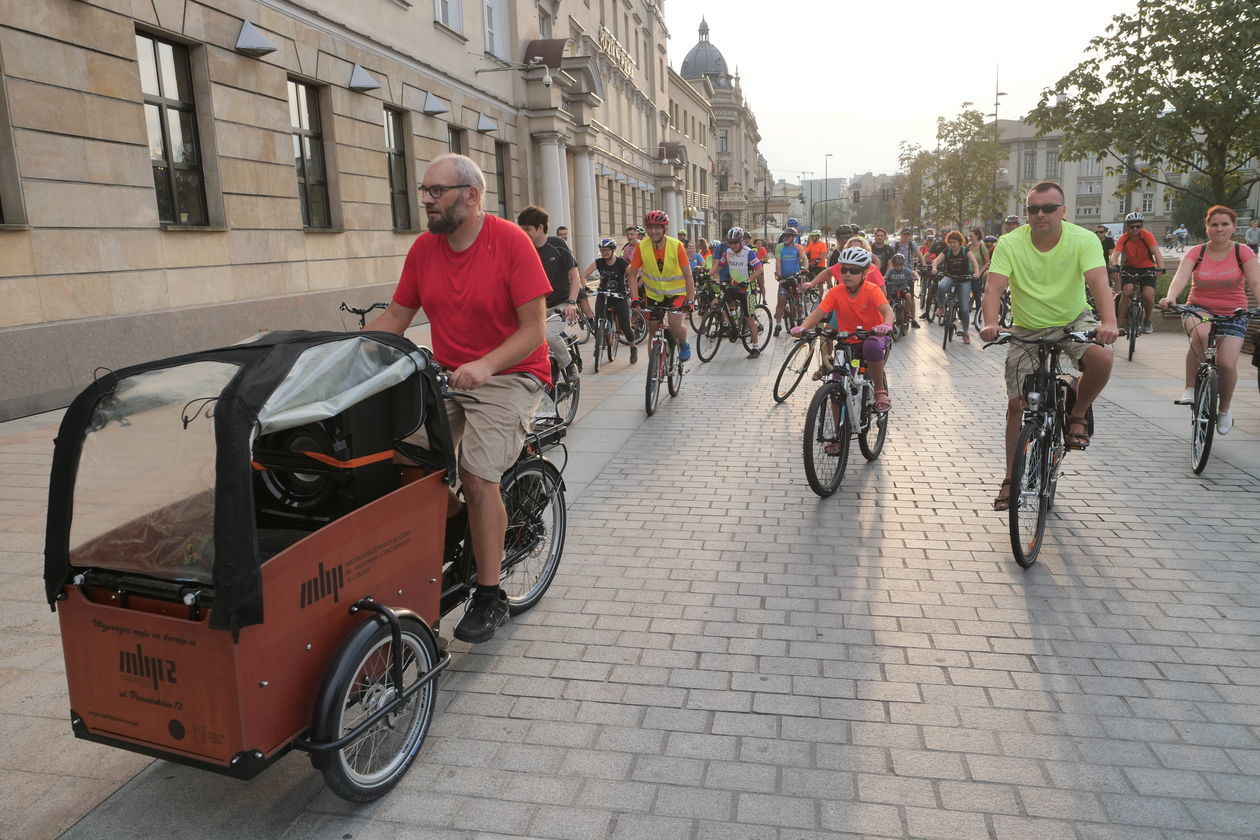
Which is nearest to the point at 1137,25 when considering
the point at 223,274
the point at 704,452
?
the point at 704,452

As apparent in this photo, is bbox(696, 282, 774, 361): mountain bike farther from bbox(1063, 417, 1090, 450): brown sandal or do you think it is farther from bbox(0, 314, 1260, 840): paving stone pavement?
bbox(1063, 417, 1090, 450): brown sandal

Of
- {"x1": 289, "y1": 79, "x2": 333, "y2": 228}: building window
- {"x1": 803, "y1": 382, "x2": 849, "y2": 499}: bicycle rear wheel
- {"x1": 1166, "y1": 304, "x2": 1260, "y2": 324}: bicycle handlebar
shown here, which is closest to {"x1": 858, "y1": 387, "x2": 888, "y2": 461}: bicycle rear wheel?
{"x1": 803, "y1": 382, "x2": 849, "y2": 499}: bicycle rear wheel

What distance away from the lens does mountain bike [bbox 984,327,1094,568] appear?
4.80 meters

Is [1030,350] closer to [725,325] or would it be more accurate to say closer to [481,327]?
[481,327]

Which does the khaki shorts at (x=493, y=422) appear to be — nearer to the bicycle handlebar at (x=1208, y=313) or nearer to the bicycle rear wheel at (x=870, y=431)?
the bicycle rear wheel at (x=870, y=431)

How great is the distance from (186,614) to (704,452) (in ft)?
18.2

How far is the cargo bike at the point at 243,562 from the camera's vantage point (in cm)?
244

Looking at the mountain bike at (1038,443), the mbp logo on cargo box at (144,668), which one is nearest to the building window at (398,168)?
the mountain bike at (1038,443)

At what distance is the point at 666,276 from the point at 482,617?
6.96 metres

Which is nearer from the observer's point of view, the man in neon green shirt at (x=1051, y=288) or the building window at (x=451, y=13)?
the man in neon green shirt at (x=1051, y=288)

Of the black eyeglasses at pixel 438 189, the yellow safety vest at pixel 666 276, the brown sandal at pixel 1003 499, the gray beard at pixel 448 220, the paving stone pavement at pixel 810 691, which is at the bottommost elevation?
the paving stone pavement at pixel 810 691

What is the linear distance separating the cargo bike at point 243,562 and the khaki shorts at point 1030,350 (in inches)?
150

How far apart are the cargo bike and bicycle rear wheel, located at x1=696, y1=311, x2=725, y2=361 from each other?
1125 cm

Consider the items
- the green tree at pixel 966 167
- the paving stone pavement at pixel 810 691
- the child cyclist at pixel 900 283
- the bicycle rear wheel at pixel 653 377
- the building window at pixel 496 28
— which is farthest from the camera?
the green tree at pixel 966 167
